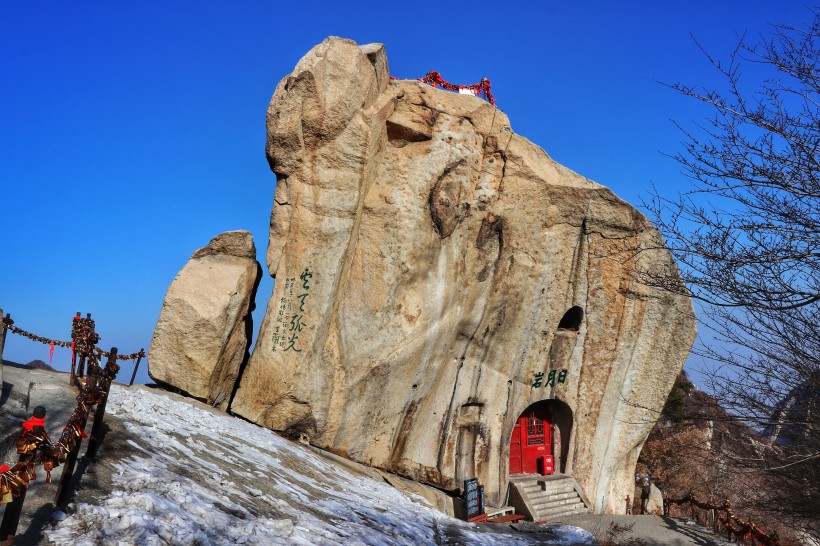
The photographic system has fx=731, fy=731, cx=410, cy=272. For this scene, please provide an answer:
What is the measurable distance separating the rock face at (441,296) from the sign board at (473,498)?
5.68 ft

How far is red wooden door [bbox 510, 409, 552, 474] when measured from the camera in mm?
16781

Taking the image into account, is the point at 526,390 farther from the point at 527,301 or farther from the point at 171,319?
the point at 171,319

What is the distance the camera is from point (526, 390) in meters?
16.0

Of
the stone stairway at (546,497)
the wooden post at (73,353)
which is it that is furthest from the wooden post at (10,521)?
the stone stairway at (546,497)

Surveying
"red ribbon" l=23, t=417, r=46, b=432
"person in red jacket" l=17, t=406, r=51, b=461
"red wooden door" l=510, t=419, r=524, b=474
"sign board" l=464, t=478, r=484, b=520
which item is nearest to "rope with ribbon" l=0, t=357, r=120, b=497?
"person in red jacket" l=17, t=406, r=51, b=461

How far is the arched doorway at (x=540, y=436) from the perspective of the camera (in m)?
16.8

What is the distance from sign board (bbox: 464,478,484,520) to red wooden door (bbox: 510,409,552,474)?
3.56m

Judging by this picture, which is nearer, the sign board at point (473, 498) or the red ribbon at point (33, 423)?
the red ribbon at point (33, 423)

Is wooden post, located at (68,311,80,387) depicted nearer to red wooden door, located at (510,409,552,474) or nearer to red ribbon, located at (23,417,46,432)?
red ribbon, located at (23,417,46,432)

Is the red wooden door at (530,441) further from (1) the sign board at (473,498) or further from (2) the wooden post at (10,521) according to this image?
(2) the wooden post at (10,521)

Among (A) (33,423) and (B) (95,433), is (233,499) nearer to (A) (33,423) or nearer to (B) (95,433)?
(B) (95,433)

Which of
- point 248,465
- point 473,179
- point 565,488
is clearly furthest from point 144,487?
point 565,488

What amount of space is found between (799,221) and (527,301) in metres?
10.1

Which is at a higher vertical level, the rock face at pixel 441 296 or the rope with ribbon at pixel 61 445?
the rock face at pixel 441 296
